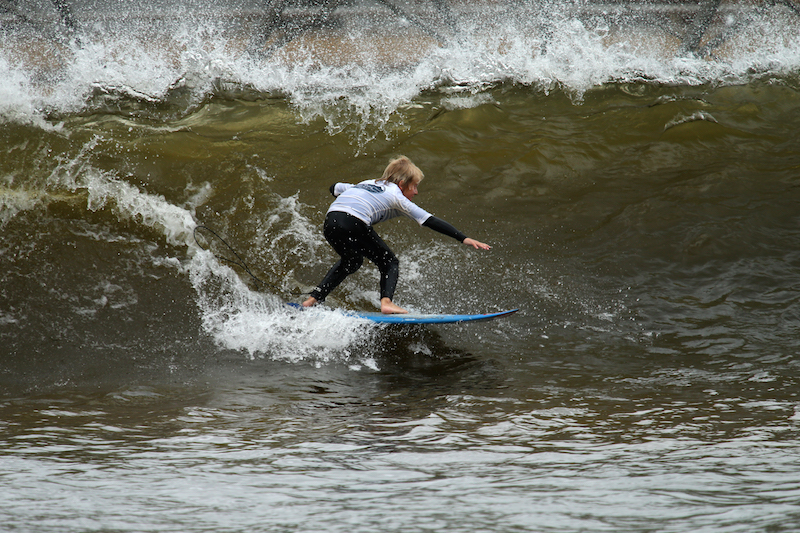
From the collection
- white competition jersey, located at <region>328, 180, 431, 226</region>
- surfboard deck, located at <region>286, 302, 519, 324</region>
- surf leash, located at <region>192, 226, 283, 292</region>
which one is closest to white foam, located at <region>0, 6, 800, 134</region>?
surf leash, located at <region>192, 226, 283, 292</region>

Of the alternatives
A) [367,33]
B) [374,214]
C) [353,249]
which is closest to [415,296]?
[353,249]

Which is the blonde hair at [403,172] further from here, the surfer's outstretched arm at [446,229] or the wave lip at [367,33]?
the wave lip at [367,33]

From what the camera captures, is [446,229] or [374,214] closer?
[446,229]

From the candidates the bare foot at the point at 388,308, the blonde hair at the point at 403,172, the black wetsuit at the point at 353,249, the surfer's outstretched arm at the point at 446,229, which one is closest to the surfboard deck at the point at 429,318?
the bare foot at the point at 388,308

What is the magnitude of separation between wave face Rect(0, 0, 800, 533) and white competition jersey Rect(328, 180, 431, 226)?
0.91 m

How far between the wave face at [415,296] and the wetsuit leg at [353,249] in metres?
0.35

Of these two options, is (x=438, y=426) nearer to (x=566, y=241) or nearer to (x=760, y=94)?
(x=566, y=241)

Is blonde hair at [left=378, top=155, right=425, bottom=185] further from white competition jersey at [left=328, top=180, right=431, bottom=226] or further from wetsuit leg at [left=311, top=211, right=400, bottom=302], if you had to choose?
wetsuit leg at [left=311, top=211, right=400, bottom=302]

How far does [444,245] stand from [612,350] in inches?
85.5

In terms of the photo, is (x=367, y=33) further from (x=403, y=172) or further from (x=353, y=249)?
(x=353, y=249)

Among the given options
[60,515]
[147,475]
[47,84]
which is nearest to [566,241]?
[147,475]

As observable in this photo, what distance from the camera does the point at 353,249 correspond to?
16.8 ft

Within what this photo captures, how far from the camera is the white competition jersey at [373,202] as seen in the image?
4992 mm

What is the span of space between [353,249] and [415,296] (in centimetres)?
97
